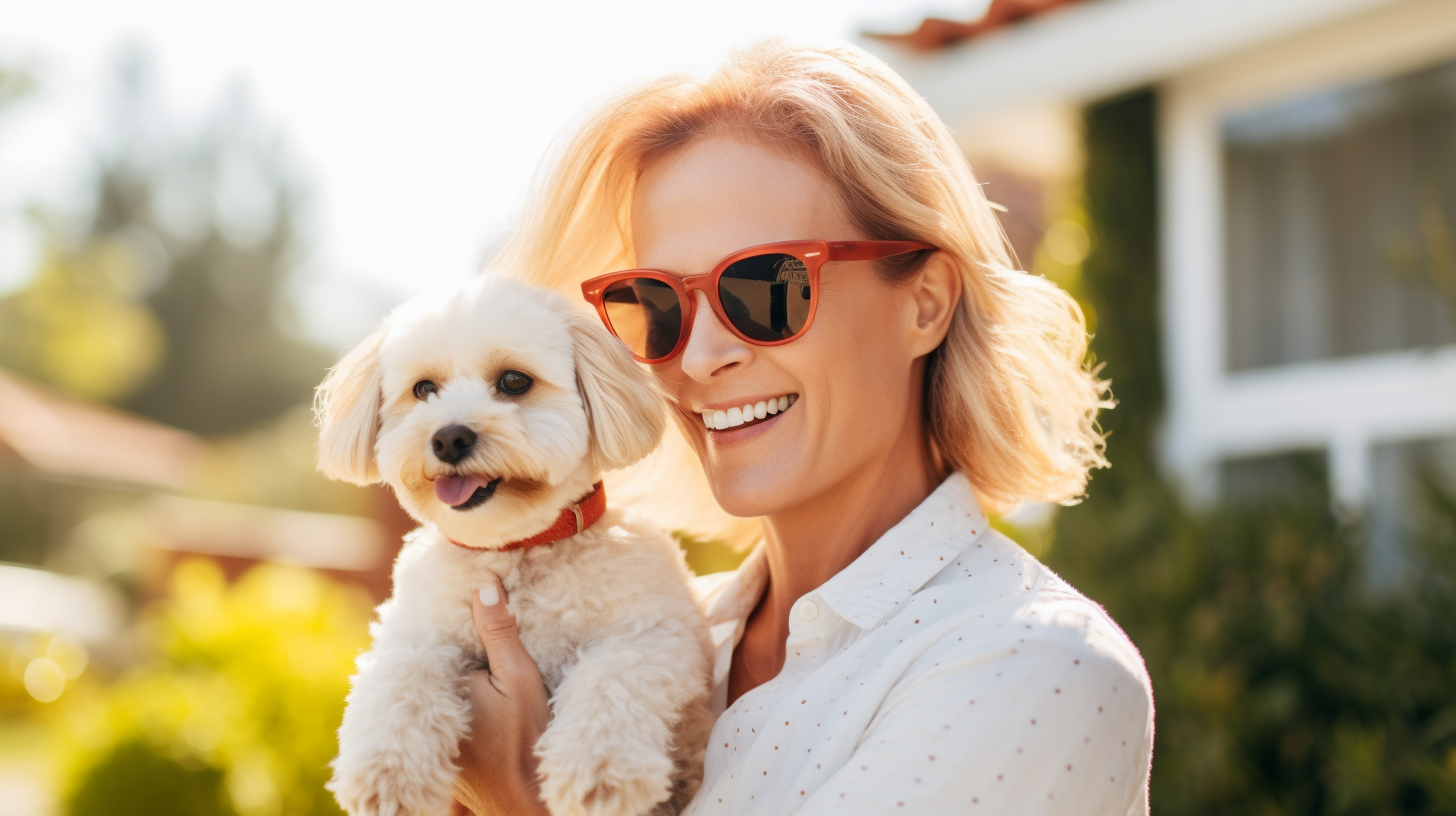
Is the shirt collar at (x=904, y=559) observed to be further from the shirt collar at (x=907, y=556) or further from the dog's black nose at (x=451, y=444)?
the dog's black nose at (x=451, y=444)

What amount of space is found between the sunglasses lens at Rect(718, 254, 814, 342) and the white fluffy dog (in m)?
0.24

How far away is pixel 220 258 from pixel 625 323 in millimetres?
50025

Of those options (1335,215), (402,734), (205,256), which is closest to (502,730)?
(402,734)

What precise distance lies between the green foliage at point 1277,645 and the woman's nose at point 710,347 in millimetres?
3055

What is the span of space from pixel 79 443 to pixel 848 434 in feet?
Answer: 71.6

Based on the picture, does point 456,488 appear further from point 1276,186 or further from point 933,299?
point 1276,186

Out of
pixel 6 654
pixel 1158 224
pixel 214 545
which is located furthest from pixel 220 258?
pixel 1158 224

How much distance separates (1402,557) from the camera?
15.7 feet

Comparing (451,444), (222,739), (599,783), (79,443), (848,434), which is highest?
(451,444)

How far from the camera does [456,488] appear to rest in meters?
1.85

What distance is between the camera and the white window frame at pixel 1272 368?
491 centimetres

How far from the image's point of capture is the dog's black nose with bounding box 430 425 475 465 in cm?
182

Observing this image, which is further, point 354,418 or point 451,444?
point 354,418

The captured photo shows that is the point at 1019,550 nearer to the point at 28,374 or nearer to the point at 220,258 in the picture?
the point at 28,374
